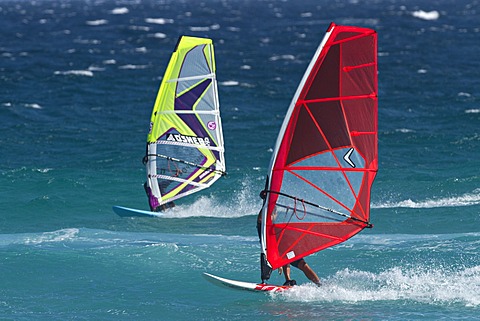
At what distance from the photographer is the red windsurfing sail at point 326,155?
42.8 feet

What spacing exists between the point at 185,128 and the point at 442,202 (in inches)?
246

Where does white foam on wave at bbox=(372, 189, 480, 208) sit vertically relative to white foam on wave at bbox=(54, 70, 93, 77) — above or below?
above

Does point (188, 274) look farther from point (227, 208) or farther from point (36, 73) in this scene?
point (36, 73)

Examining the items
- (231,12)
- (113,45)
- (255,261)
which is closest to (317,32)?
(113,45)

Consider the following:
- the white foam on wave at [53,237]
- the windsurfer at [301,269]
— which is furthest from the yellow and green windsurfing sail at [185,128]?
the windsurfer at [301,269]

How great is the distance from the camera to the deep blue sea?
14.5m

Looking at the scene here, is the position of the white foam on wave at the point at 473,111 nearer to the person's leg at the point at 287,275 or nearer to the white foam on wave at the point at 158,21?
the person's leg at the point at 287,275

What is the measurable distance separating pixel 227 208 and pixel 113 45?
4396 cm

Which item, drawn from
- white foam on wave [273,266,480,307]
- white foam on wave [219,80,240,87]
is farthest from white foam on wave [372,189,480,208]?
white foam on wave [219,80,240,87]

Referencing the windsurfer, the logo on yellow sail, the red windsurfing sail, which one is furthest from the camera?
the logo on yellow sail

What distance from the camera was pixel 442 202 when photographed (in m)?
Result: 22.3

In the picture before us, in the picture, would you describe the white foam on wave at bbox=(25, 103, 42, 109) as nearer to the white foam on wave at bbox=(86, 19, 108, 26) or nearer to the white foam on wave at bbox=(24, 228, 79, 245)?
the white foam on wave at bbox=(24, 228, 79, 245)

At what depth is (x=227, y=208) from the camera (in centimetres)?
2269

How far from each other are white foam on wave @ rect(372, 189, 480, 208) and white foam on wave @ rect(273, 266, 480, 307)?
250 inches
